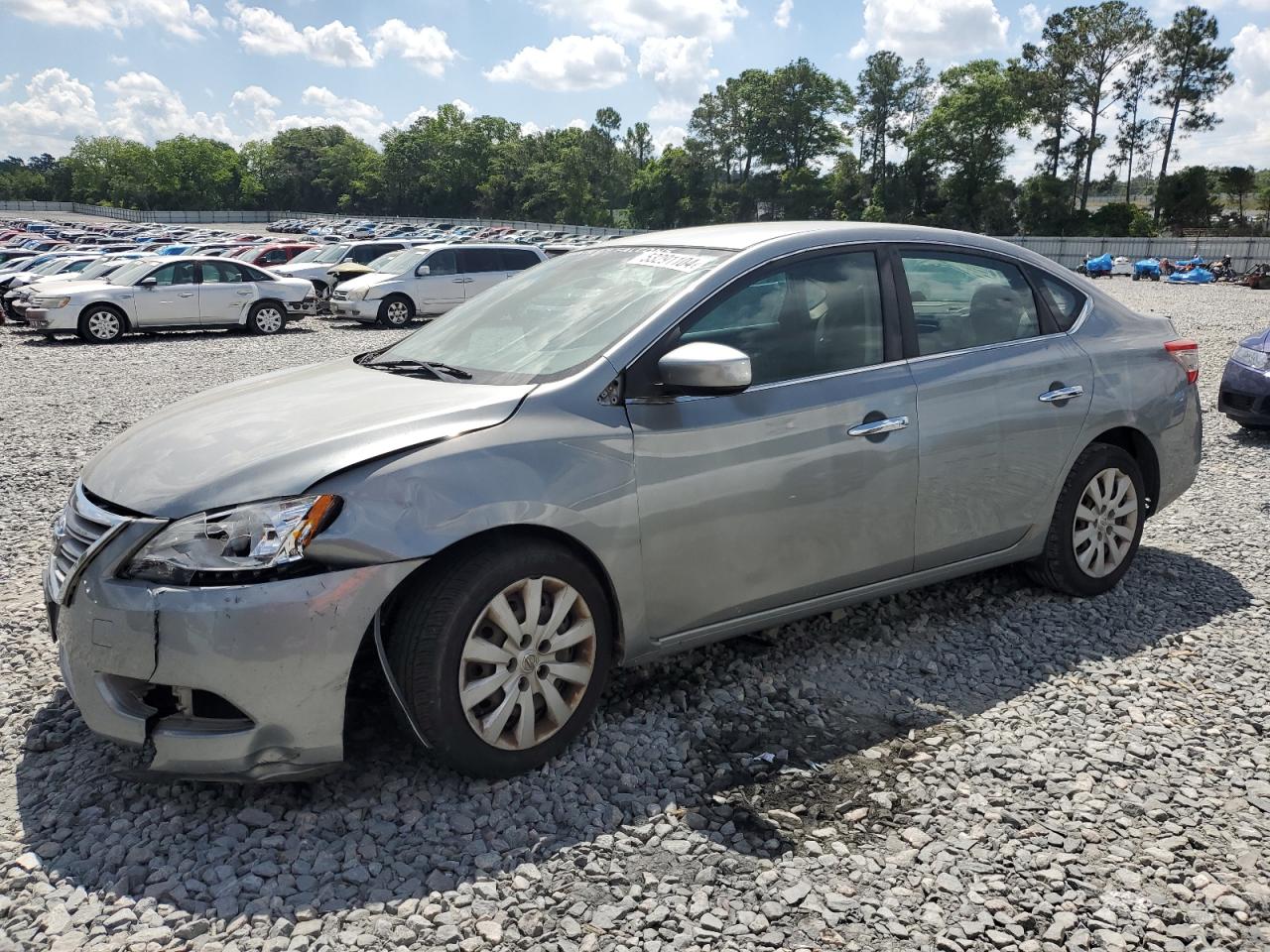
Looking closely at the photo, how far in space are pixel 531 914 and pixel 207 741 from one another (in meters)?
1.03

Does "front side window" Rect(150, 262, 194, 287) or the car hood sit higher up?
"front side window" Rect(150, 262, 194, 287)

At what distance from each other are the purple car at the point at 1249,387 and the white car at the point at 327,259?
20054mm

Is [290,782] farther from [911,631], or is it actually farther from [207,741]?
[911,631]

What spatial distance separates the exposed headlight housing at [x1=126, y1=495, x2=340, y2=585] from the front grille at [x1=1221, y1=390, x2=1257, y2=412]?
831 cm

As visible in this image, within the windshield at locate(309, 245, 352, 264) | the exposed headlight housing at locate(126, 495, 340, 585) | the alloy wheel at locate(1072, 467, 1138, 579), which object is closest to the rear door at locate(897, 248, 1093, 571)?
the alloy wheel at locate(1072, 467, 1138, 579)

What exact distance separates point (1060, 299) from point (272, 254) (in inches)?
1093

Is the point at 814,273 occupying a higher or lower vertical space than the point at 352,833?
higher

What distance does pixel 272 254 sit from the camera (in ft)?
94.5

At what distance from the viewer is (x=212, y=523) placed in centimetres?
281

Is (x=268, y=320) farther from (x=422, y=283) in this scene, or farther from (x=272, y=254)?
(x=272, y=254)

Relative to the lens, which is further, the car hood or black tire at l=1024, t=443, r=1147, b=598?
black tire at l=1024, t=443, r=1147, b=598

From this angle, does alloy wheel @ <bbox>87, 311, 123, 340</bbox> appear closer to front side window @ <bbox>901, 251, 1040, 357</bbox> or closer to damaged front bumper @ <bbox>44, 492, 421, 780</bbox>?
damaged front bumper @ <bbox>44, 492, 421, 780</bbox>

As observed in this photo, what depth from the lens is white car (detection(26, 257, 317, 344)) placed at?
17.2 meters

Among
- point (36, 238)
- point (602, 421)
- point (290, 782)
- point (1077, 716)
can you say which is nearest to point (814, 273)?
point (602, 421)
